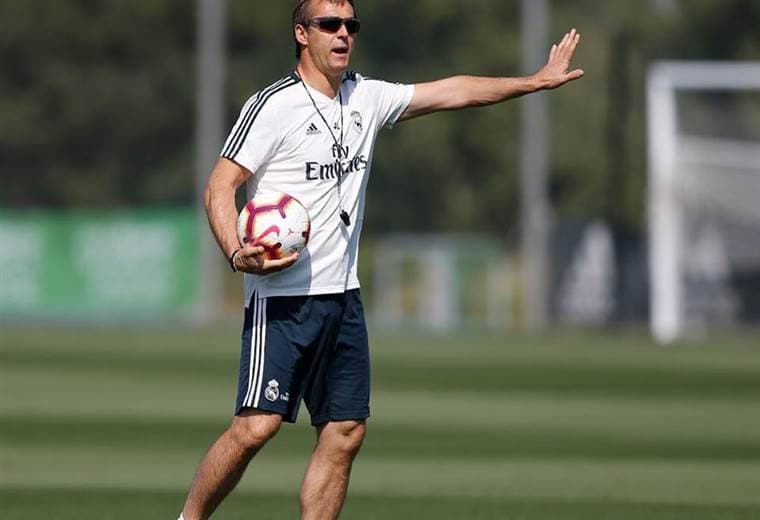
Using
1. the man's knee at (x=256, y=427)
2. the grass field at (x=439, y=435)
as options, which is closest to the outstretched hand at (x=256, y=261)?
the man's knee at (x=256, y=427)

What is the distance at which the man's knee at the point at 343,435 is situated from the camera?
330 inches

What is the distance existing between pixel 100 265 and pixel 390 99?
98.2 feet

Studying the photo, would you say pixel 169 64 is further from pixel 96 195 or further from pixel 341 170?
pixel 341 170

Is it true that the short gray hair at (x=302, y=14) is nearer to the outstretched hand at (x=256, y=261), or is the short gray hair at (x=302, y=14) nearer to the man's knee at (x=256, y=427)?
the outstretched hand at (x=256, y=261)

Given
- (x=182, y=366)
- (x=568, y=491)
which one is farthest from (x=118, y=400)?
(x=568, y=491)

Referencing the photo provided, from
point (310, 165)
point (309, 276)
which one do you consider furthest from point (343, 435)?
point (310, 165)

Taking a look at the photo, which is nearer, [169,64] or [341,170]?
[341,170]

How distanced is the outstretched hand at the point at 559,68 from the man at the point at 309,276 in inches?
34.2

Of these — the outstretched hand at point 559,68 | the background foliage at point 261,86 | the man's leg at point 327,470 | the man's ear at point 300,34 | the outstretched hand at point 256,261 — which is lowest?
the man's leg at point 327,470

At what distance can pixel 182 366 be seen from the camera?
78.3 ft

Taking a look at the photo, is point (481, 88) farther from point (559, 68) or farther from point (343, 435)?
point (343, 435)

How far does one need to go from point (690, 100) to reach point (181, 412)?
19.9 m

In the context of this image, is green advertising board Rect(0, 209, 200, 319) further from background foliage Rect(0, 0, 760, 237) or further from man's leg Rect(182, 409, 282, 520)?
man's leg Rect(182, 409, 282, 520)

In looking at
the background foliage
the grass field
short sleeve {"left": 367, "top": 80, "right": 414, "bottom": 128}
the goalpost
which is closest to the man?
short sleeve {"left": 367, "top": 80, "right": 414, "bottom": 128}
